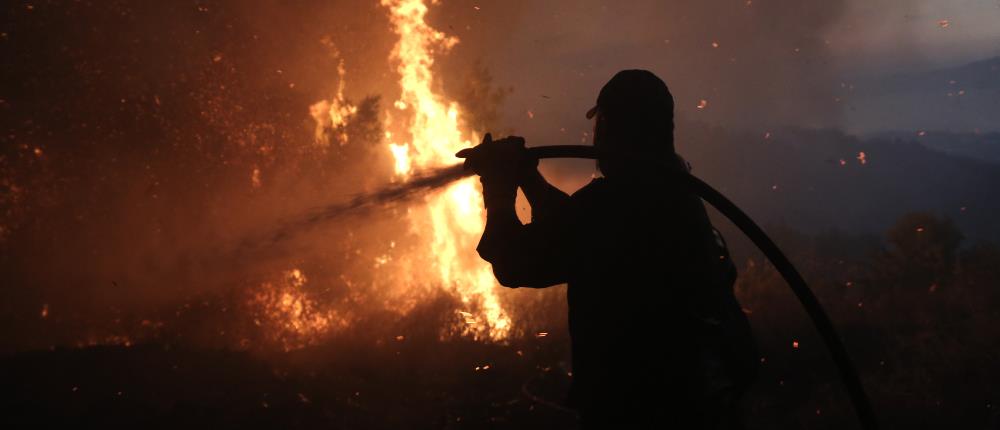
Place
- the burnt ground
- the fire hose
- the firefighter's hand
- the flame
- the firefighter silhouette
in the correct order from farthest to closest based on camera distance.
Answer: the flame, the burnt ground, the fire hose, the firefighter's hand, the firefighter silhouette

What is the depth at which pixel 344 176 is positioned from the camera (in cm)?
1672

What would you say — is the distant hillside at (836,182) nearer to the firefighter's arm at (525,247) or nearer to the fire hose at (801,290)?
the fire hose at (801,290)

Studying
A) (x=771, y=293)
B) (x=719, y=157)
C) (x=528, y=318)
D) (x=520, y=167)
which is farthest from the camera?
(x=719, y=157)

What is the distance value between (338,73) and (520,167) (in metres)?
15.5

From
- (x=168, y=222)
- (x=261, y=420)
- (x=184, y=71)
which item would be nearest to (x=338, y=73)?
(x=184, y=71)

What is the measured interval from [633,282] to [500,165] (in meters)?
0.68

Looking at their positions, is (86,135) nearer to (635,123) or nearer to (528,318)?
(528,318)

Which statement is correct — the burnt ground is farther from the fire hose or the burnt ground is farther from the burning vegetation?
the fire hose

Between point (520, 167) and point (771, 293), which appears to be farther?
point (771, 293)

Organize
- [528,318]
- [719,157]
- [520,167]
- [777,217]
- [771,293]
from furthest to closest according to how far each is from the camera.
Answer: [719,157] → [777,217] → [771,293] → [528,318] → [520,167]

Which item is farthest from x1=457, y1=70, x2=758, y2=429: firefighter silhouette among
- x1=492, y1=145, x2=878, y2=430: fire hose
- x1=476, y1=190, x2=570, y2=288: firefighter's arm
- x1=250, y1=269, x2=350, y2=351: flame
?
x1=250, y1=269, x2=350, y2=351: flame

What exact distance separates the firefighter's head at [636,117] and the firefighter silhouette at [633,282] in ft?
0.13

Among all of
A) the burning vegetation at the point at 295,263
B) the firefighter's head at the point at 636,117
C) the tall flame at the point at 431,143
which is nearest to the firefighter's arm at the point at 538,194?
the firefighter's head at the point at 636,117

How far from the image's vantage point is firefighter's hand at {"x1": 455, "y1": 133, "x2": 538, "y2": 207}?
2061 mm
